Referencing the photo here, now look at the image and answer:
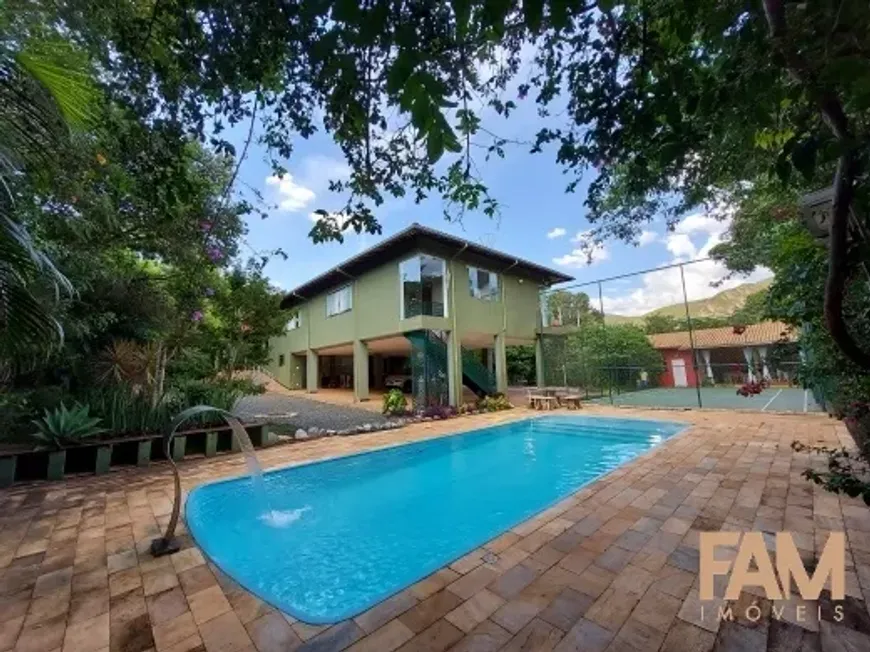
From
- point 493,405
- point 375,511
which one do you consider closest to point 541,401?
point 493,405

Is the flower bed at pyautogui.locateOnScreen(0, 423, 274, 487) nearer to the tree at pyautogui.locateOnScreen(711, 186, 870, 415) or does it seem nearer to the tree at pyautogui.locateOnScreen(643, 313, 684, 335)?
the tree at pyautogui.locateOnScreen(711, 186, 870, 415)

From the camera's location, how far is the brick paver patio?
203cm

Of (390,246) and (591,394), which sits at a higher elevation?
(390,246)

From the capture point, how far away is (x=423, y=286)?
1299 cm

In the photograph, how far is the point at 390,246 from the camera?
13.1m

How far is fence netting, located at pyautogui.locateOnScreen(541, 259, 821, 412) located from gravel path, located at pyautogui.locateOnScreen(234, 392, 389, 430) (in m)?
7.61

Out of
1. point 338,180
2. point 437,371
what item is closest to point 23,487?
point 338,180

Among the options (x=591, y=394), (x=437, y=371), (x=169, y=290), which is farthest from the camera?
(x=591, y=394)

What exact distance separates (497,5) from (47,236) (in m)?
6.82

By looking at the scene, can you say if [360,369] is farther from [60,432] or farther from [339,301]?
[60,432]

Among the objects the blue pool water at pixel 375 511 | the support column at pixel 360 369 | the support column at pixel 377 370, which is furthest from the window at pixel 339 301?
the blue pool water at pixel 375 511

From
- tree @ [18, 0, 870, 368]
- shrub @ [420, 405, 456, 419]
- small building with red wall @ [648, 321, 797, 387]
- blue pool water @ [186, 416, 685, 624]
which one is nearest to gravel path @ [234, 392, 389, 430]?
shrub @ [420, 405, 456, 419]

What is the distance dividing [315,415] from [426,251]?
19.7 feet

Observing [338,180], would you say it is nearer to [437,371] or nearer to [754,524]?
[754,524]
